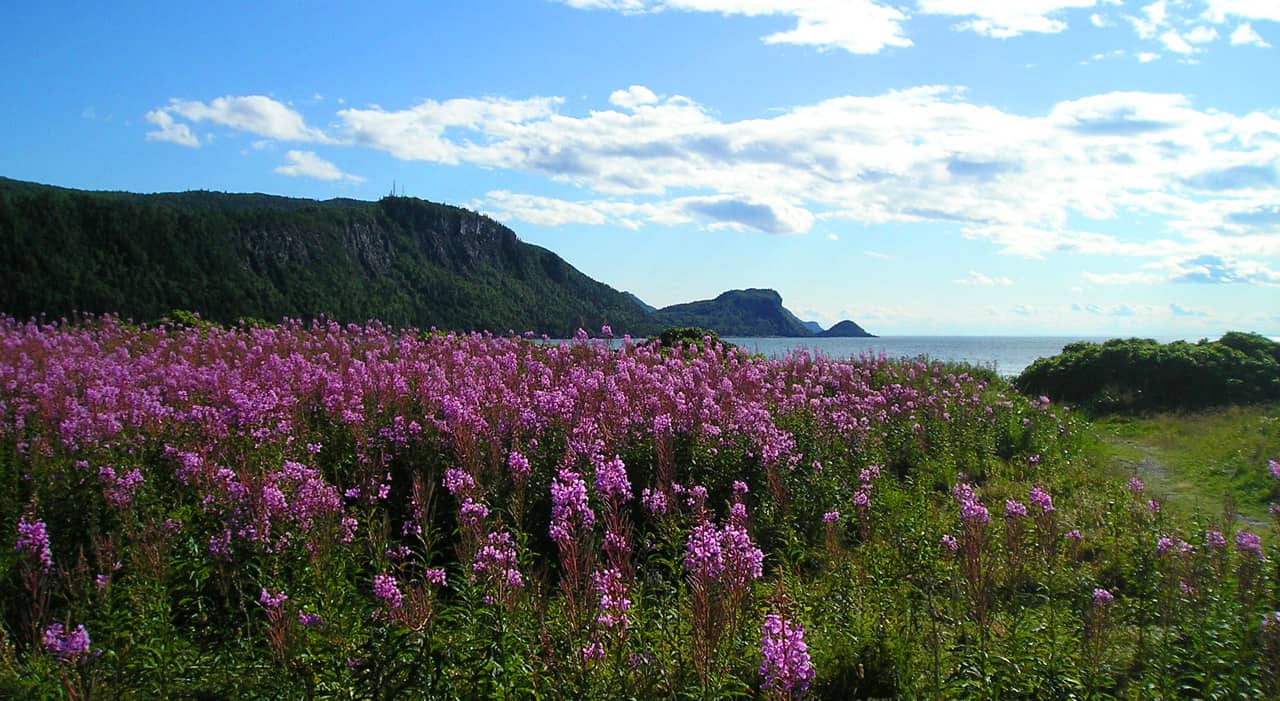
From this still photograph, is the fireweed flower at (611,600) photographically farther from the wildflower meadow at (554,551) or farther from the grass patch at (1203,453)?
the grass patch at (1203,453)

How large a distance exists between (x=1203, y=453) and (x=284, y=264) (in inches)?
3017

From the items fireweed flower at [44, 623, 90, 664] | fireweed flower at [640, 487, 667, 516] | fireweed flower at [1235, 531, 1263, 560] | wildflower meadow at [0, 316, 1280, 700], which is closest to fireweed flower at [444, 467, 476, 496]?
wildflower meadow at [0, 316, 1280, 700]

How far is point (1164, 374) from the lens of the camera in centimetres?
1856

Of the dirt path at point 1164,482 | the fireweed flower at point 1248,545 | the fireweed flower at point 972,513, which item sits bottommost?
the dirt path at point 1164,482

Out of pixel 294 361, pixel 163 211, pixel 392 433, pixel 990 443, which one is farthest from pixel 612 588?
pixel 163 211

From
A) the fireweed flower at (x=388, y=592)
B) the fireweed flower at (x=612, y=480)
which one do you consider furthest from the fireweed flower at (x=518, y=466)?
the fireweed flower at (x=388, y=592)

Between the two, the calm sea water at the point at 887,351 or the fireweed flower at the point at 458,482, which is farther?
the calm sea water at the point at 887,351

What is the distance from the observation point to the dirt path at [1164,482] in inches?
353

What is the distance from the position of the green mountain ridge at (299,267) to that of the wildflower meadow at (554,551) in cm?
607

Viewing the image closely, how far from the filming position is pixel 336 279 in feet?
245

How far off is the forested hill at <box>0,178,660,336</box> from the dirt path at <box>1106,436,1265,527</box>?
909cm

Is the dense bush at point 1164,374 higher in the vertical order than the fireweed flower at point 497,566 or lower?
higher

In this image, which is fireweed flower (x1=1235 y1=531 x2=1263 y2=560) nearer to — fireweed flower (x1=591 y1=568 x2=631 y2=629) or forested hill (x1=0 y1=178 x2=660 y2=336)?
fireweed flower (x1=591 y1=568 x2=631 y2=629)

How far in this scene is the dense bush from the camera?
58.4 feet
